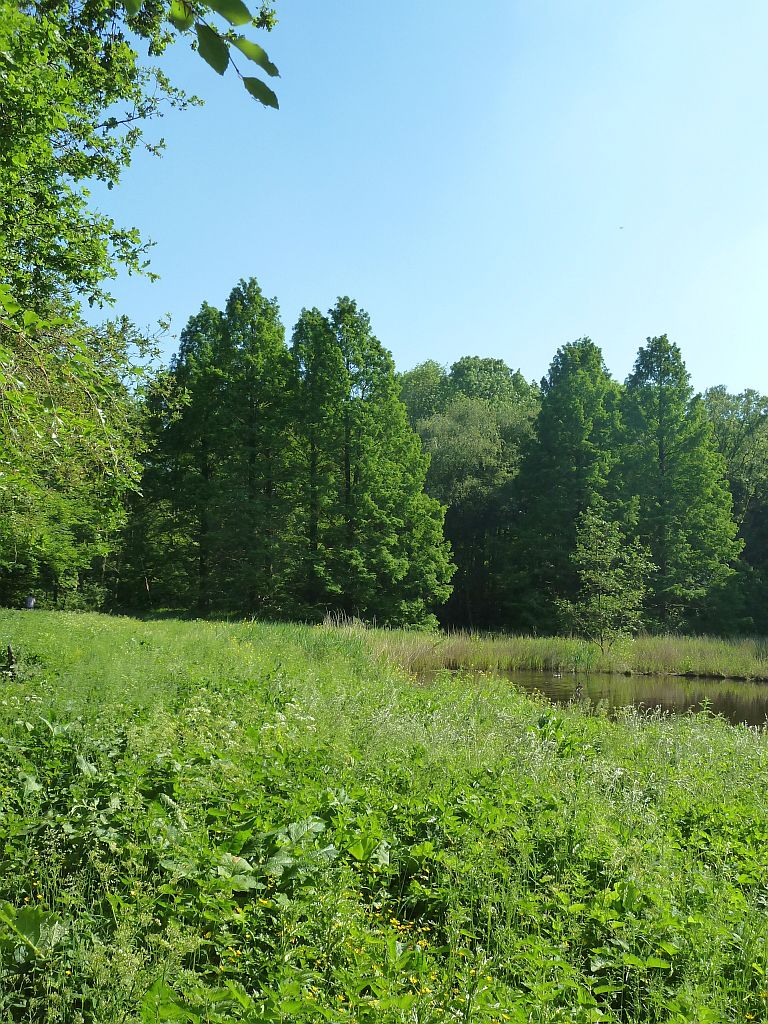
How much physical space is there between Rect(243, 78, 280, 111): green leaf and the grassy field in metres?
2.46

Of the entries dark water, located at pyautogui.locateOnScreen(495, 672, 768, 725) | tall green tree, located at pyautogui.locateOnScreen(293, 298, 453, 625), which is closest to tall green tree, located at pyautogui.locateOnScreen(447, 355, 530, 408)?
tall green tree, located at pyautogui.locateOnScreen(293, 298, 453, 625)

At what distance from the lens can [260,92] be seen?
1.31 meters

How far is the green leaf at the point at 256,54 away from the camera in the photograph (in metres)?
1.27

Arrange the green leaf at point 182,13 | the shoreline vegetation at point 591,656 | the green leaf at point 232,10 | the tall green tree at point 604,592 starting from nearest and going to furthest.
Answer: the green leaf at point 232,10 → the green leaf at point 182,13 → the shoreline vegetation at point 591,656 → the tall green tree at point 604,592

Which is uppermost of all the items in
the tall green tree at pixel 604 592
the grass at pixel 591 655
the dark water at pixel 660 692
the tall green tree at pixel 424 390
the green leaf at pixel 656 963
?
the tall green tree at pixel 424 390

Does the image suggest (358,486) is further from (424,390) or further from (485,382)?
(485,382)

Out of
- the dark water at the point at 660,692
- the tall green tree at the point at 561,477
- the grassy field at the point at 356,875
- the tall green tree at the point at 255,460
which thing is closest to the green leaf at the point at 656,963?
the grassy field at the point at 356,875

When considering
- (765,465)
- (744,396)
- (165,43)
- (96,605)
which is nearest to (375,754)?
(165,43)

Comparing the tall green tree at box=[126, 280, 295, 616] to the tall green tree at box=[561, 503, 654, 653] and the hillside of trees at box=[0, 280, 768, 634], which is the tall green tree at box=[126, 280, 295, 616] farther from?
the tall green tree at box=[561, 503, 654, 653]

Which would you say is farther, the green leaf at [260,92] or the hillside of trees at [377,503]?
the hillside of trees at [377,503]

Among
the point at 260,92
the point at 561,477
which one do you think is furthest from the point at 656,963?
the point at 561,477

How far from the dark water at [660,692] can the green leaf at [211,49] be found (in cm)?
1340

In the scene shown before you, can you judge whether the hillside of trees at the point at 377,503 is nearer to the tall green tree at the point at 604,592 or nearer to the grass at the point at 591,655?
the tall green tree at the point at 604,592

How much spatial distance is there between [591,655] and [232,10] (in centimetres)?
A: 2295
